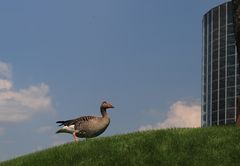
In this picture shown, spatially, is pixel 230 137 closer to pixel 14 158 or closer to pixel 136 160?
pixel 136 160

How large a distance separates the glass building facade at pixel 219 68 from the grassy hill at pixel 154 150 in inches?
4654

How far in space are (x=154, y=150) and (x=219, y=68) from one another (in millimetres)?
127533

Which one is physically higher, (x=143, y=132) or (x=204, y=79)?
(x=204, y=79)

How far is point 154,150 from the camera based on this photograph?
19484 mm

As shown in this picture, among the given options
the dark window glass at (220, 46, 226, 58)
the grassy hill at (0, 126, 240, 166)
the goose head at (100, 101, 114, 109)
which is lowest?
the grassy hill at (0, 126, 240, 166)

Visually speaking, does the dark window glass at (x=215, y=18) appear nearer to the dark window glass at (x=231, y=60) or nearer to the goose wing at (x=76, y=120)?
the dark window glass at (x=231, y=60)

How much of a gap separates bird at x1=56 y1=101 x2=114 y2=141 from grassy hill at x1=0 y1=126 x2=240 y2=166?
1375 mm

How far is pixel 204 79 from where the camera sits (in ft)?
496

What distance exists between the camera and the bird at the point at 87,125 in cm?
2306

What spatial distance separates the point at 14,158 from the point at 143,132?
4.64 metres

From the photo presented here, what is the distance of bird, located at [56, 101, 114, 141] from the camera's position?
2306 cm

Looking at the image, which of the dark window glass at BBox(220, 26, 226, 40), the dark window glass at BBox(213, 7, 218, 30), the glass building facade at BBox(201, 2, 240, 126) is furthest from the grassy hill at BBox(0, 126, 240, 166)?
the dark window glass at BBox(213, 7, 218, 30)

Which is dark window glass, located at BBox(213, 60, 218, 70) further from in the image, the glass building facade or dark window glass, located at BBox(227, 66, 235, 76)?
dark window glass, located at BBox(227, 66, 235, 76)

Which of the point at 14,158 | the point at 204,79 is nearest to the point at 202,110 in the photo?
the point at 204,79
